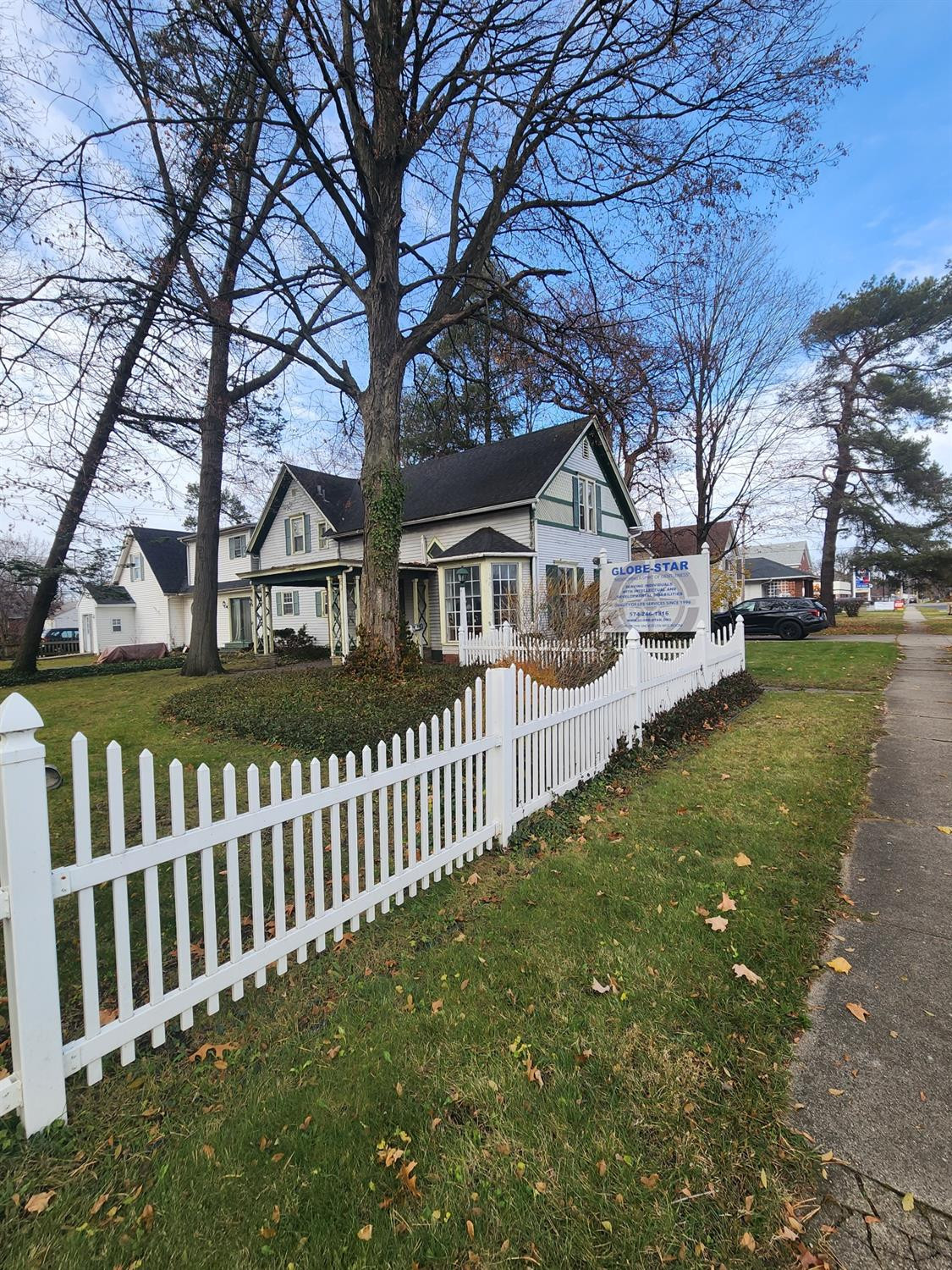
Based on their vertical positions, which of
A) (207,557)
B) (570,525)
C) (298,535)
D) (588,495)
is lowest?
(207,557)

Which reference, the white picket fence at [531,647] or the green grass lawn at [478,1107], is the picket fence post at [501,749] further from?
the white picket fence at [531,647]

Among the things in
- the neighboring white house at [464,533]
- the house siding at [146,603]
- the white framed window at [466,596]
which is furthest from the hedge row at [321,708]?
the house siding at [146,603]

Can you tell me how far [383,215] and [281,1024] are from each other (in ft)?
35.9

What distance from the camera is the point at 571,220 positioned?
1034 cm

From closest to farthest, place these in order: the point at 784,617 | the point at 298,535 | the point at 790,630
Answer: the point at 298,535 → the point at 790,630 → the point at 784,617

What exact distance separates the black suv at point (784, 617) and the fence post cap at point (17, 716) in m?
25.5

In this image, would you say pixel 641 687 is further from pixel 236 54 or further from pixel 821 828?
pixel 236 54

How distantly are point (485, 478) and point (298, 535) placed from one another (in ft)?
29.2

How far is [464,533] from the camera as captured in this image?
1841cm

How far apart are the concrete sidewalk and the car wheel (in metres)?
22.4

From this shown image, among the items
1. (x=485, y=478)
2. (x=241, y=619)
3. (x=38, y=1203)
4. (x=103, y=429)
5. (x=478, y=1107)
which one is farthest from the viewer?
(x=241, y=619)

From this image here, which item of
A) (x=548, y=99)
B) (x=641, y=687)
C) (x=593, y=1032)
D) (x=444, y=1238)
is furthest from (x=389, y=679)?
(x=548, y=99)

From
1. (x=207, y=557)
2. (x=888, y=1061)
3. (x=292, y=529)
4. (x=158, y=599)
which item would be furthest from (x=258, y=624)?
(x=888, y=1061)

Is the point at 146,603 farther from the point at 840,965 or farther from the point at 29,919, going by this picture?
the point at 840,965
